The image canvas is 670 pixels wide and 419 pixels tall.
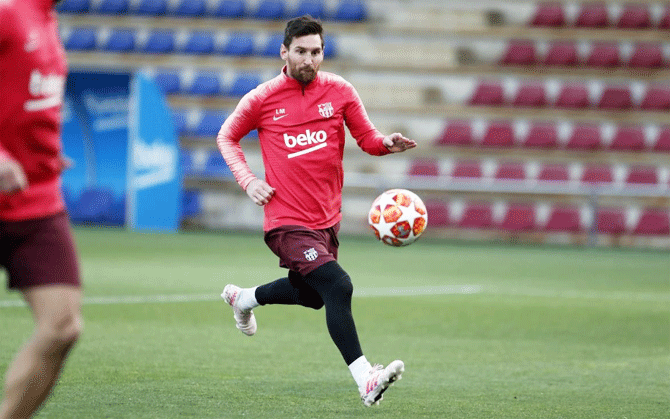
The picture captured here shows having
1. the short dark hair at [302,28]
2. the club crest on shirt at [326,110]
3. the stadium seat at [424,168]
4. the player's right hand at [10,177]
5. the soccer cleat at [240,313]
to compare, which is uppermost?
the short dark hair at [302,28]

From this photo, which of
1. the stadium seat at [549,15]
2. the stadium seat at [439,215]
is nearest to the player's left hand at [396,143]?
the stadium seat at [439,215]

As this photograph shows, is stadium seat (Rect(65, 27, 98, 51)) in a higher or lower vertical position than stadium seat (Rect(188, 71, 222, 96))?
higher

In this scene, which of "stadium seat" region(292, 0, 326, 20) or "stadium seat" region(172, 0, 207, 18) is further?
"stadium seat" region(172, 0, 207, 18)

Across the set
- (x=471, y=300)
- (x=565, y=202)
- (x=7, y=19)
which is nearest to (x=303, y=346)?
(x=471, y=300)

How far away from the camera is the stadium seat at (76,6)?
26453 mm

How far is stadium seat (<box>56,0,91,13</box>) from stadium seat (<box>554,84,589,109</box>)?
35.8 ft

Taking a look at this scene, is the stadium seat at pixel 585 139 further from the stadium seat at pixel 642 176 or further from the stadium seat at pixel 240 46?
the stadium seat at pixel 240 46

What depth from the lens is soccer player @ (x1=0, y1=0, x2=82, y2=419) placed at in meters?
3.95

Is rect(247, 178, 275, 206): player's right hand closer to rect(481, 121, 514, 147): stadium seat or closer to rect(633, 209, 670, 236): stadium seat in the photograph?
rect(633, 209, 670, 236): stadium seat

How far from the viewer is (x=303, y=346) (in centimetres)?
807

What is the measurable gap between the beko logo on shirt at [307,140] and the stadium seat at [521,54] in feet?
57.9

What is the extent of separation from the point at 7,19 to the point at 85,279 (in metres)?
8.79

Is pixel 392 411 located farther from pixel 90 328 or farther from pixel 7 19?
pixel 90 328

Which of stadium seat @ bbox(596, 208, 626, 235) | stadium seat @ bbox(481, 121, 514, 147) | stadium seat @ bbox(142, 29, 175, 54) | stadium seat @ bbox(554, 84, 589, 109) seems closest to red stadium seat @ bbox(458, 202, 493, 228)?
stadium seat @ bbox(481, 121, 514, 147)
